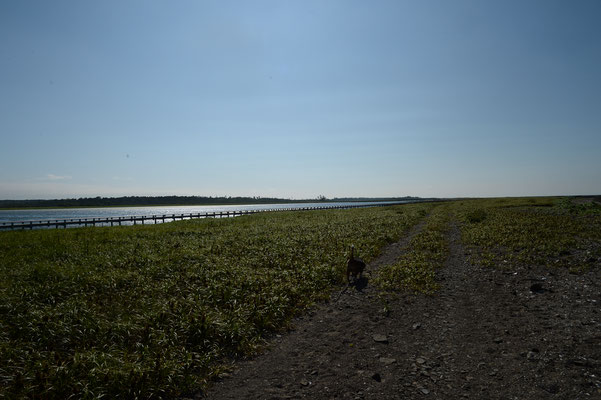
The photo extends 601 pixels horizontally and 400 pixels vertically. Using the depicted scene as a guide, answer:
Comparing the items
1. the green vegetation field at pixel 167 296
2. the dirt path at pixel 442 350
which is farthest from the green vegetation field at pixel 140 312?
the dirt path at pixel 442 350

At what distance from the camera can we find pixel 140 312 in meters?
8.43

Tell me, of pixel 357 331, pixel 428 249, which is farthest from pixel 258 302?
pixel 428 249

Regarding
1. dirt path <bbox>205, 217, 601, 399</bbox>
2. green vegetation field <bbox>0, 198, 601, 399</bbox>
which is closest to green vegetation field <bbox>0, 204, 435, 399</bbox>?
green vegetation field <bbox>0, 198, 601, 399</bbox>

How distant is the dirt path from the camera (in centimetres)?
502

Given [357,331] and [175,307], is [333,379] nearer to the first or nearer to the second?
[357,331]

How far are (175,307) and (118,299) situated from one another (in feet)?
8.14

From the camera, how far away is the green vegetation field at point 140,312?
5.35 meters

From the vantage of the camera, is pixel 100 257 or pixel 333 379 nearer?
pixel 333 379

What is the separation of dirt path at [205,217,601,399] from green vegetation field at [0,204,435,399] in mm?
943

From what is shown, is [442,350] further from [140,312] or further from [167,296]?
[167,296]

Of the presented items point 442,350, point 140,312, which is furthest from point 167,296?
point 442,350

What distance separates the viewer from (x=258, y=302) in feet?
30.0

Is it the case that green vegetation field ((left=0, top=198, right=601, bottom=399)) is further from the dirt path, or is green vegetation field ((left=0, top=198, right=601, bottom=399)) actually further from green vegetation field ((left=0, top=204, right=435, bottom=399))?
the dirt path

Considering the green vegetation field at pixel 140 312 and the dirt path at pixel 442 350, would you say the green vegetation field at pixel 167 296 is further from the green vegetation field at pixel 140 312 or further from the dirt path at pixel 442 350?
the dirt path at pixel 442 350
